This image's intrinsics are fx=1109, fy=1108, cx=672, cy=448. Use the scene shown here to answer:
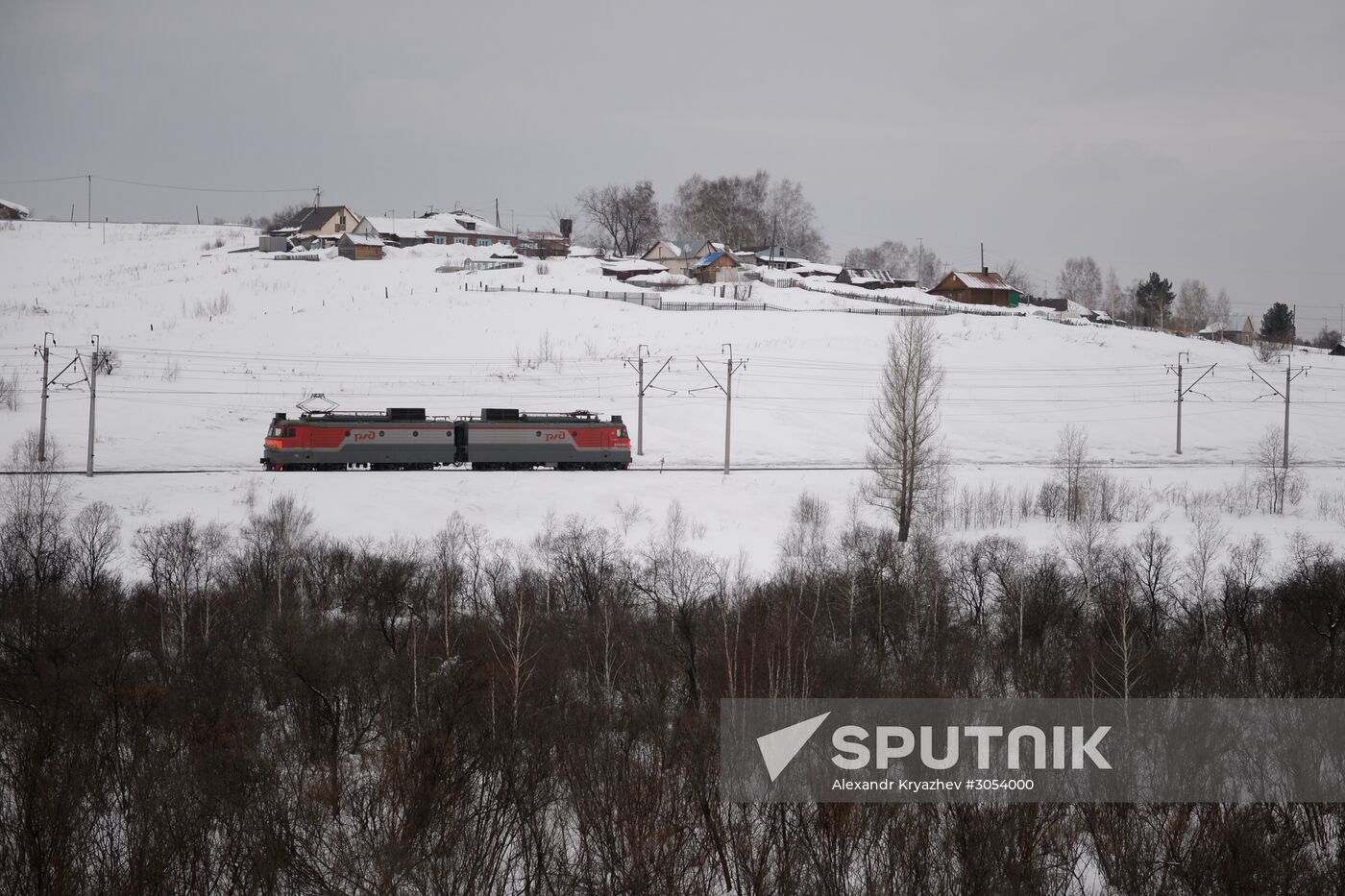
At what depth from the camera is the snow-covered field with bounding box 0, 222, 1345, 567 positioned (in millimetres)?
46688

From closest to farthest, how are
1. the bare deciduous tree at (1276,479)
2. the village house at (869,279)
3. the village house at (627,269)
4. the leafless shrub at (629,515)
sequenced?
1. the leafless shrub at (629,515)
2. the bare deciduous tree at (1276,479)
3. the village house at (627,269)
4. the village house at (869,279)

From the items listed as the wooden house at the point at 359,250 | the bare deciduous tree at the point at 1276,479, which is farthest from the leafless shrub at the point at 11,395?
the bare deciduous tree at the point at 1276,479

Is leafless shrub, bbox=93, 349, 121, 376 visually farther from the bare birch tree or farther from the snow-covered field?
the bare birch tree

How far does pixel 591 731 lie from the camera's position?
20750 millimetres

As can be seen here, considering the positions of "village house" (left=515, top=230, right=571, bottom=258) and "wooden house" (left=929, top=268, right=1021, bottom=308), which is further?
"village house" (left=515, top=230, right=571, bottom=258)

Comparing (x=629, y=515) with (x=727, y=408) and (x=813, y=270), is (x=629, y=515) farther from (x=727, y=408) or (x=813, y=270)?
(x=813, y=270)

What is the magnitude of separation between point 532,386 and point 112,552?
37.8 m

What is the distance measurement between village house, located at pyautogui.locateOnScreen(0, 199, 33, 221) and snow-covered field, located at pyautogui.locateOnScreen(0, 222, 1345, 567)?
157 ft

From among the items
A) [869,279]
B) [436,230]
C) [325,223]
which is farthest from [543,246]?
[869,279]

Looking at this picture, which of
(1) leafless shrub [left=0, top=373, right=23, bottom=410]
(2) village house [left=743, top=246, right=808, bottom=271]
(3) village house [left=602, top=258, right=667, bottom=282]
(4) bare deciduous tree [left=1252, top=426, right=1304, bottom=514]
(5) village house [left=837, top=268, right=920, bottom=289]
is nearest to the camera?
(4) bare deciduous tree [left=1252, top=426, right=1304, bottom=514]

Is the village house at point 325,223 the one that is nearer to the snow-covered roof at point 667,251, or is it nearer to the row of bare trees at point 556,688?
the snow-covered roof at point 667,251

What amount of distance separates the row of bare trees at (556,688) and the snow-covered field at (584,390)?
5204mm

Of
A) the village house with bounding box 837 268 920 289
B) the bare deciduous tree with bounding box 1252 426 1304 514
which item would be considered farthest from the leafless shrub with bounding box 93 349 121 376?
the village house with bounding box 837 268 920 289

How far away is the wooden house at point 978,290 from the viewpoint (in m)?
114
